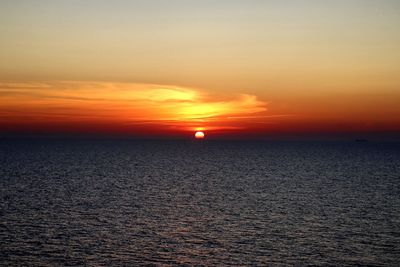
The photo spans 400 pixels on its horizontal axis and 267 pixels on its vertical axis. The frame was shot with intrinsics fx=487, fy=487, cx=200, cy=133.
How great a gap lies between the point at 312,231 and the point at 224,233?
1115cm

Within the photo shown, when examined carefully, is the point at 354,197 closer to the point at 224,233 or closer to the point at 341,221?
the point at 341,221

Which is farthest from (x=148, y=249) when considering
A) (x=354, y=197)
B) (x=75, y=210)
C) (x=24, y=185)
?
(x=24, y=185)

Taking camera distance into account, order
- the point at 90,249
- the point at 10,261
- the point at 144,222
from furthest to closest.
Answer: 1. the point at 144,222
2. the point at 90,249
3. the point at 10,261

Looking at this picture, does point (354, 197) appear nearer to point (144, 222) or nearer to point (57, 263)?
point (144, 222)

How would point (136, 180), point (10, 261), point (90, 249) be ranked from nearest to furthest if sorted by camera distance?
point (10, 261) → point (90, 249) → point (136, 180)

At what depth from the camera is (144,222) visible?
6588 cm

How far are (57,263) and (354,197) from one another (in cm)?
6742

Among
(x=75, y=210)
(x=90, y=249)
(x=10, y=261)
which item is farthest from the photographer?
(x=75, y=210)

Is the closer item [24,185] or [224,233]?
[224,233]

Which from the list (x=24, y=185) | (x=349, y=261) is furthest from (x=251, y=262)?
(x=24, y=185)

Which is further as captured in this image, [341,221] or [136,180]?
[136,180]

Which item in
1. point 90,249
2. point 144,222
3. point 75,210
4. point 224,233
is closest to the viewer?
point 90,249

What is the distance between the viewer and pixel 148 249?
50844 mm

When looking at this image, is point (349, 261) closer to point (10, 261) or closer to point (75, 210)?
point (10, 261)
